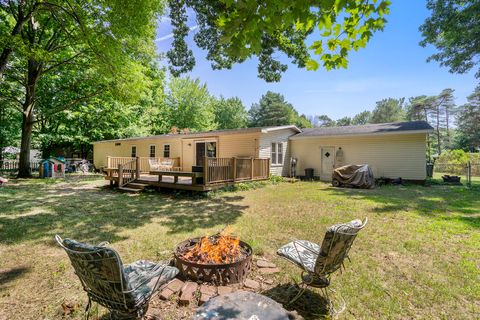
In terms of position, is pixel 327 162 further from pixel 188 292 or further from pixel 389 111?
pixel 389 111

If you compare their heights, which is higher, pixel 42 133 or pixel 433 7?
pixel 433 7

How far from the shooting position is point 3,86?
13.5m

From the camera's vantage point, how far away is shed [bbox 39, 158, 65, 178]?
14031mm

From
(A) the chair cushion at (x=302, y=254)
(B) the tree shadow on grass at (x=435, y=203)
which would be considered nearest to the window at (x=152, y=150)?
(B) the tree shadow on grass at (x=435, y=203)

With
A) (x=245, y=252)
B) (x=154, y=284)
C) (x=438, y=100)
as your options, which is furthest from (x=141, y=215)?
(x=438, y=100)

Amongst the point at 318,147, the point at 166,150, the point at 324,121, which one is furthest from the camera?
the point at 324,121

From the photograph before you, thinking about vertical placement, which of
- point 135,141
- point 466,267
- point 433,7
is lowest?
point 466,267

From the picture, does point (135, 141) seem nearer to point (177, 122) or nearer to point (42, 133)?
point (42, 133)

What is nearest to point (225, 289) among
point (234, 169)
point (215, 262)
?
point (215, 262)

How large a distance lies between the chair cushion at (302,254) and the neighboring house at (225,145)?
386 inches

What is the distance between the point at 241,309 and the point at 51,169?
1657 cm

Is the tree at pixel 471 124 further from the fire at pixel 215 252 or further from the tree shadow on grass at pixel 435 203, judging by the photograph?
the fire at pixel 215 252

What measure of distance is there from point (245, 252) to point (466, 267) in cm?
318

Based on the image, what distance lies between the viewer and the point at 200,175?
9000 mm
